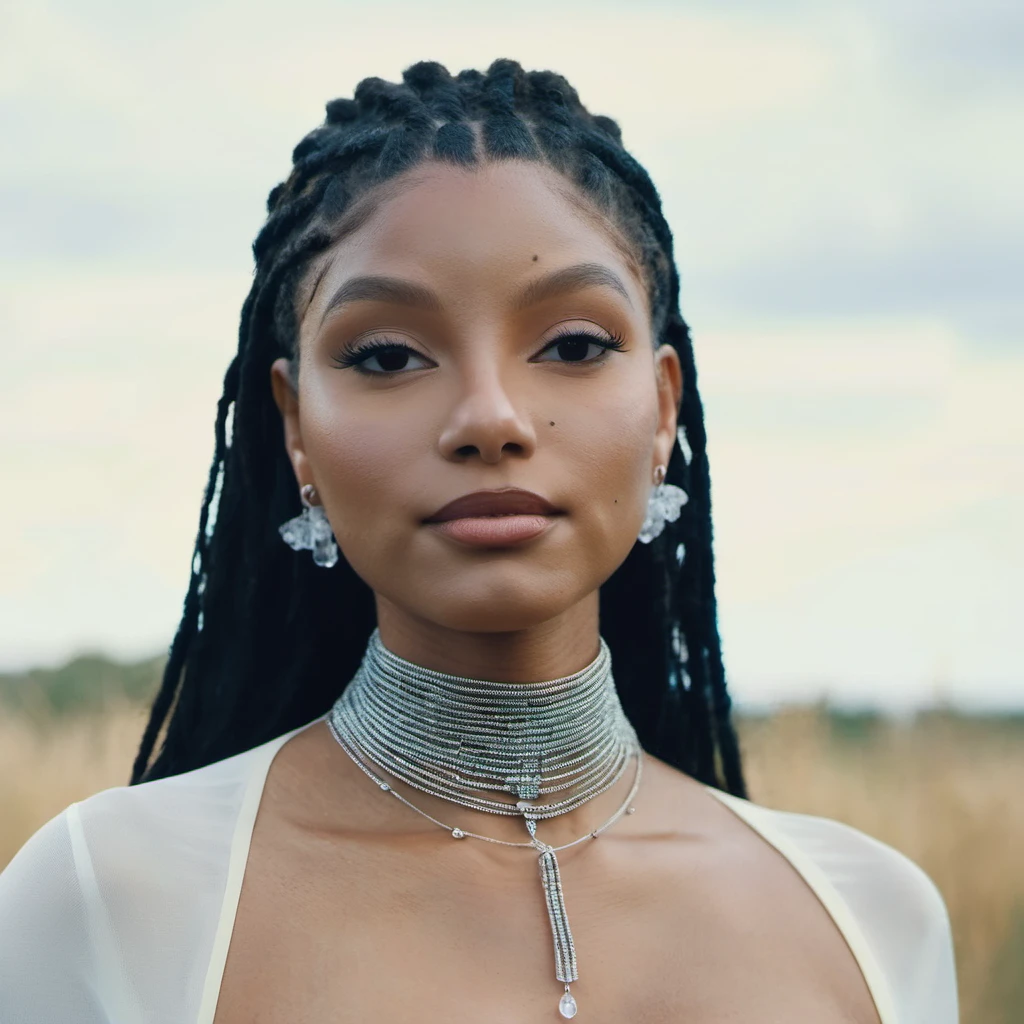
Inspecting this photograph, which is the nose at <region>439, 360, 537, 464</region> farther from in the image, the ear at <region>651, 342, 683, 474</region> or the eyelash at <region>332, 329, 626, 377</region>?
the ear at <region>651, 342, 683, 474</region>

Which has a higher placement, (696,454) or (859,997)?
(696,454)

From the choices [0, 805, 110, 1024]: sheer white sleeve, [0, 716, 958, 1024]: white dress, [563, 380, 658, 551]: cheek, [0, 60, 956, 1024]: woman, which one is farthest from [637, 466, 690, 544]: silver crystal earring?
[0, 805, 110, 1024]: sheer white sleeve

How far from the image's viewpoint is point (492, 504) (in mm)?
3004

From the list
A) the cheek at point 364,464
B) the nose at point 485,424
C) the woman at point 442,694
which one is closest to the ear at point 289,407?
the woman at point 442,694

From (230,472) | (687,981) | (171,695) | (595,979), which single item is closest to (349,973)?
(595,979)

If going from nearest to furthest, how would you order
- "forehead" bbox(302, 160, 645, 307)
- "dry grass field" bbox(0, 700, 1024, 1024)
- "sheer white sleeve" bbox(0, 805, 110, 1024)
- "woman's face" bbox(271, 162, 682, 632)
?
"sheer white sleeve" bbox(0, 805, 110, 1024) < "woman's face" bbox(271, 162, 682, 632) < "forehead" bbox(302, 160, 645, 307) < "dry grass field" bbox(0, 700, 1024, 1024)

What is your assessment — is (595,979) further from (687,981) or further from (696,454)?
(696,454)

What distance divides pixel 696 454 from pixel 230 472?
4.00ft

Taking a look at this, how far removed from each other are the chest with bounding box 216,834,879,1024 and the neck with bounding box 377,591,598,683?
1.25ft

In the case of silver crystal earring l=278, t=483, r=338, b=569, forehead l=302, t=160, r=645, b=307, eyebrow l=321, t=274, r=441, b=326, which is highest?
forehead l=302, t=160, r=645, b=307

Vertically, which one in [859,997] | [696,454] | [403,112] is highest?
[403,112]

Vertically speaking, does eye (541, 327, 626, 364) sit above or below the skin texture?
above

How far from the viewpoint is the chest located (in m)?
2.95

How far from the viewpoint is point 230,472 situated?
3.91 metres
